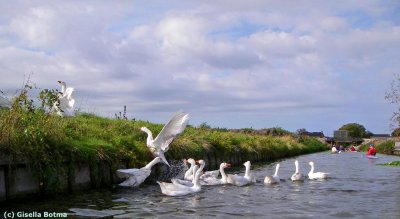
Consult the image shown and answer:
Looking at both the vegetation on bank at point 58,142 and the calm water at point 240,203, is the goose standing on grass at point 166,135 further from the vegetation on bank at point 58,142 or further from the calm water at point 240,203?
the calm water at point 240,203

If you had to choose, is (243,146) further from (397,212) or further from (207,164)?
(397,212)

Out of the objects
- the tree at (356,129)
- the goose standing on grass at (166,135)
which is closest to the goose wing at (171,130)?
the goose standing on grass at (166,135)

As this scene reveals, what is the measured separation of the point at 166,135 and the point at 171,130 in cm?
23

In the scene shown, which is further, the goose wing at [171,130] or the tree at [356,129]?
the tree at [356,129]

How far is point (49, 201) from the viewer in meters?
10.8

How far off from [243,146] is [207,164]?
7.38 m

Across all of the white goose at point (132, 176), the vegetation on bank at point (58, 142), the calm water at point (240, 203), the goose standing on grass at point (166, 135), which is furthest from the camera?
the goose standing on grass at point (166, 135)

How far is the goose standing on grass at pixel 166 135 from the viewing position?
15.8 metres

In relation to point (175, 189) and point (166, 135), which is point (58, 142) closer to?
point (175, 189)

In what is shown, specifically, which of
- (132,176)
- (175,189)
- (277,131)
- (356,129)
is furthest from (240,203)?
(356,129)

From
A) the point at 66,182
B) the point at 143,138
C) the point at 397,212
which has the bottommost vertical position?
the point at 397,212

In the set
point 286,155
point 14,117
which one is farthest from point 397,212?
point 286,155

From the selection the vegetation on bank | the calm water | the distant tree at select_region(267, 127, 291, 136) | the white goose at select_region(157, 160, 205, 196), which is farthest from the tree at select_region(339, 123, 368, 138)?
the white goose at select_region(157, 160, 205, 196)

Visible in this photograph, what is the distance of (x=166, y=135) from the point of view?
52.7 ft
